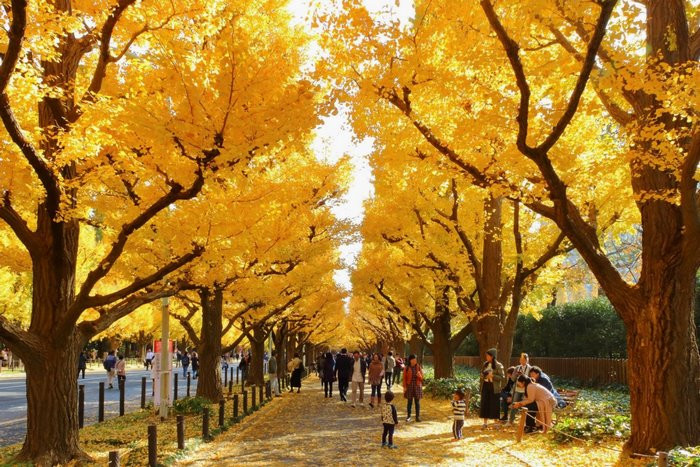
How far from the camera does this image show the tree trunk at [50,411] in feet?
26.5

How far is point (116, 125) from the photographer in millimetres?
7594

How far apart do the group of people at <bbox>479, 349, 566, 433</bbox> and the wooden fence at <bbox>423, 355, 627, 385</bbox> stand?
8223 millimetres

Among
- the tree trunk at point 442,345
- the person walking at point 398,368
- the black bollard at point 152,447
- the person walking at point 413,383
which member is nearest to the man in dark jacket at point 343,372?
the tree trunk at point 442,345

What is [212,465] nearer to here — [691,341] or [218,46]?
[218,46]

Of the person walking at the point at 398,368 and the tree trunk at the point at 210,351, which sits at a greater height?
the tree trunk at the point at 210,351

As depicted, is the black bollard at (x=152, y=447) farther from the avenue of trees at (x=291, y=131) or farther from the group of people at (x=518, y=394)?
the group of people at (x=518, y=394)

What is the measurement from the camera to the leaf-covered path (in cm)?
887

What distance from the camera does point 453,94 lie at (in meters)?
8.55

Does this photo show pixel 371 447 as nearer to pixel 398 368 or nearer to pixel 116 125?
pixel 116 125

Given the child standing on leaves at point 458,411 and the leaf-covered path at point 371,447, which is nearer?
the leaf-covered path at point 371,447

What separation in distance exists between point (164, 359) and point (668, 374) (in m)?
9.71

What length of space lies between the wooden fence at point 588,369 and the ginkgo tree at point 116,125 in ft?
51.4

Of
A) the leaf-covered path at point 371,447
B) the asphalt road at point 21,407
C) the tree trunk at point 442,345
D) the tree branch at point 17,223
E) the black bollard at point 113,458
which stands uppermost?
the tree branch at point 17,223

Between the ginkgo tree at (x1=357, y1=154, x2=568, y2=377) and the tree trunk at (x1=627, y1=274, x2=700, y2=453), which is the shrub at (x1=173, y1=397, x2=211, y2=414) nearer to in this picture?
the ginkgo tree at (x1=357, y1=154, x2=568, y2=377)
